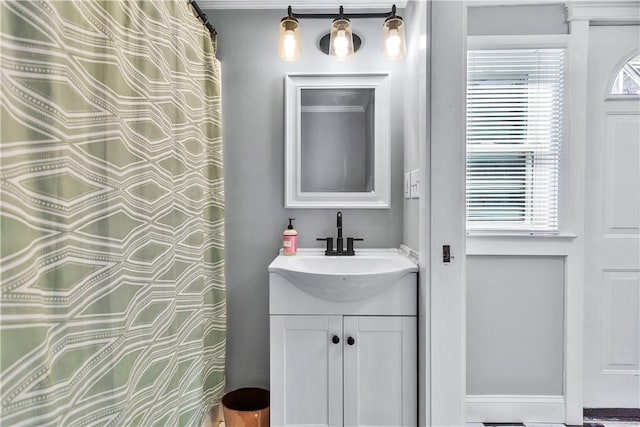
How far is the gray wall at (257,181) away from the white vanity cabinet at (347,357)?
1.67 ft

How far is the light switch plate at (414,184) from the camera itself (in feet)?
5.25

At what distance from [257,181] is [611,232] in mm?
1928

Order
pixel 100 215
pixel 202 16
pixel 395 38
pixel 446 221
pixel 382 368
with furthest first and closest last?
pixel 395 38 → pixel 202 16 → pixel 382 368 → pixel 446 221 → pixel 100 215

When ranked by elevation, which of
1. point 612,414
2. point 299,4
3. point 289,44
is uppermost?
point 299,4

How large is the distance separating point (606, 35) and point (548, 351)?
1.69 m

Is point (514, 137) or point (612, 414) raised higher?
point (514, 137)

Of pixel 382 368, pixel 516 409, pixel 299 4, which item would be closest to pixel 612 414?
pixel 516 409

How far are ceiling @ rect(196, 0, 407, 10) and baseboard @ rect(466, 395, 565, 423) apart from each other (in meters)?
2.14

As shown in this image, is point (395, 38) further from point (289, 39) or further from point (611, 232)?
point (611, 232)

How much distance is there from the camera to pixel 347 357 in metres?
1.58

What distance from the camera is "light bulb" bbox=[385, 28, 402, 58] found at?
5.92ft

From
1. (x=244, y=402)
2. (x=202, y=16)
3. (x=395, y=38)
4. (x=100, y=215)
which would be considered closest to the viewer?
(x=100, y=215)

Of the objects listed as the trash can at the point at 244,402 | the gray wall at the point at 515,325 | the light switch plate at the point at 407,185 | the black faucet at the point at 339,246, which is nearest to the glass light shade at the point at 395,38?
the light switch plate at the point at 407,185

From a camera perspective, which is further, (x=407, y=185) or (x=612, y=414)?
(x=612, y=414)
